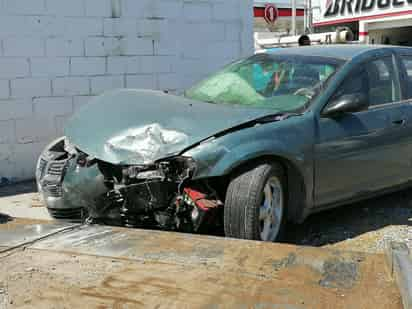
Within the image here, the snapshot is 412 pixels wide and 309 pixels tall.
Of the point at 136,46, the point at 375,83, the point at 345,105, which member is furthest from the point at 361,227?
the point at 136,46

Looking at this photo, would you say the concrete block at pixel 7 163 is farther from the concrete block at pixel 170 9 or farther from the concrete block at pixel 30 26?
the concrete block at pixel 170 9

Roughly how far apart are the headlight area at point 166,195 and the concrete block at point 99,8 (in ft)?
12.6

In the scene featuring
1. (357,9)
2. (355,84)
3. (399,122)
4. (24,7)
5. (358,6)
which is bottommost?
(399,122)

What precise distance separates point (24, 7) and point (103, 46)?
3.74 feet

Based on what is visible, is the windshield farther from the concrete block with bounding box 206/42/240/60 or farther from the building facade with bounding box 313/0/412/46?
the building facade with bounding box 313/0/412/46

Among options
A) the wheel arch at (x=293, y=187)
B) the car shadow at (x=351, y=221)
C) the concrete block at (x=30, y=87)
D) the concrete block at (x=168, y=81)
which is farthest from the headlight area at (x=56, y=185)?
the concrete block at (x=168, y=81)

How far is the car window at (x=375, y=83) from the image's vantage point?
509 centimetres

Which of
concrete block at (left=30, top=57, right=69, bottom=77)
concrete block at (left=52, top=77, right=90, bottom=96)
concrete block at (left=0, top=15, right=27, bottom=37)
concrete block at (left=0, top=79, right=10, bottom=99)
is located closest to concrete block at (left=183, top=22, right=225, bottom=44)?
concrete block at (left=52, top=77, right=90, bottom=96)

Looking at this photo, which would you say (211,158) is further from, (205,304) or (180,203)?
(205,304)

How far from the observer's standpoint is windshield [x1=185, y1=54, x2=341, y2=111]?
4.95 meters

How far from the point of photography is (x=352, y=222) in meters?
5.50

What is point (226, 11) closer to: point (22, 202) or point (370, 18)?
point (22, 202)

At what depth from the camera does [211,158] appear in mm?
4125

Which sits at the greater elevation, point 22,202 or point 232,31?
point 232,31
